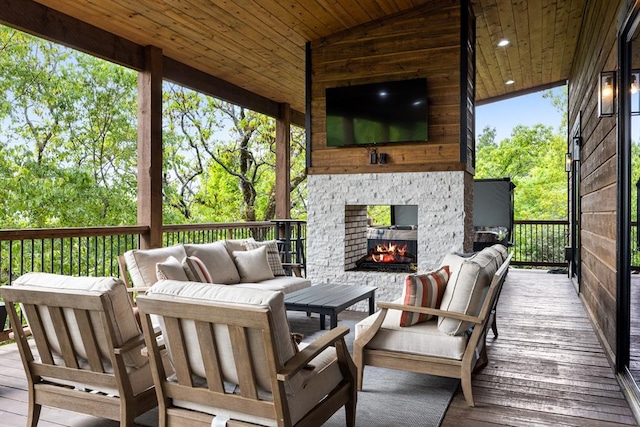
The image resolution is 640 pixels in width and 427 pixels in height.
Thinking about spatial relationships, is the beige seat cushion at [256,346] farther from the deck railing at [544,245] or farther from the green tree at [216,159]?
the green tree at [216,159]

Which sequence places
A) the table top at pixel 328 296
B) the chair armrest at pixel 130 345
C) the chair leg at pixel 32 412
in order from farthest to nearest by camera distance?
1. the table top at pixel 328 296
2. the chair leg at pixel 32 412
3. the chair armrest at pixel 130 345

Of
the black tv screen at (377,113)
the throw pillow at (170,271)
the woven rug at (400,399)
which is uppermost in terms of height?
the black tv screen at (377,113)

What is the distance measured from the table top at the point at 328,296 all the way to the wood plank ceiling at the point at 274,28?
9.90ft

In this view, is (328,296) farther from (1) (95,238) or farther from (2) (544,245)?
(2) (544,245)

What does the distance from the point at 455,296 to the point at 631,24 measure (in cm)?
201

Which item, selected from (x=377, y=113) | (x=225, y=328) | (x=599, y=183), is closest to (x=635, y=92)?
(x=599, y=183)

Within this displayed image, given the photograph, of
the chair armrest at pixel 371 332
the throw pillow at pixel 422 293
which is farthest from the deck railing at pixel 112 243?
the chair armrest at pixel 371 332

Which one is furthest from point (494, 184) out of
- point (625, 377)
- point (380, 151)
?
point (625, 377)

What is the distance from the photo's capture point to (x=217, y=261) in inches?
197

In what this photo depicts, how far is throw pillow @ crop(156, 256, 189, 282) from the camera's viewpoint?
378cm

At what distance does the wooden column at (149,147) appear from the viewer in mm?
5844

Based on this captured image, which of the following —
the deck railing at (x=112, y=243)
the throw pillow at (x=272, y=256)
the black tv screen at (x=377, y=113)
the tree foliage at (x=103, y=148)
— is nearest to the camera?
the deck railing at (x=112, y=243)

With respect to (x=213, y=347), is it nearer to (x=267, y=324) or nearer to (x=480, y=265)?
(x=267, y=324)

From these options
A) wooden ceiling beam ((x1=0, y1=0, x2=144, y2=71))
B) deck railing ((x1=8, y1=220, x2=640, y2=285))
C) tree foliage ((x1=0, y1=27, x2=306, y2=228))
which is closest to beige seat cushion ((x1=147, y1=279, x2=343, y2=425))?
deck railing ((x1=8, y1=220, x2=640, y2=285))
